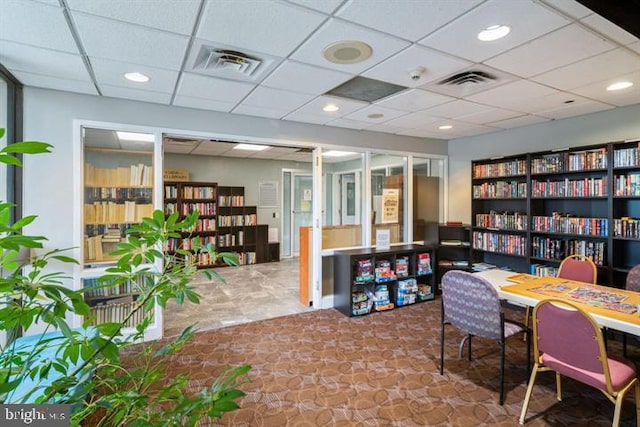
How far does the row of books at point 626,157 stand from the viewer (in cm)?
339

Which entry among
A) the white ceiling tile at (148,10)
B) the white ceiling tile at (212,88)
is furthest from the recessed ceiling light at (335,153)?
the white ceiling tile at (148,10)

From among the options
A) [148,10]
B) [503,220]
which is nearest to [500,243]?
[503,220]

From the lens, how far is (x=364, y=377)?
2.79m

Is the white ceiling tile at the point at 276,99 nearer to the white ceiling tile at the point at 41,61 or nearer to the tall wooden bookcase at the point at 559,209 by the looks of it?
the white ceiling tile at the point at 41,61

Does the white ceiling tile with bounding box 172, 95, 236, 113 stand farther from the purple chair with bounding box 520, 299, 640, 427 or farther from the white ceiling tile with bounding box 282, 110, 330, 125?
the purple chair with bounding box 520, 299, 640, 427

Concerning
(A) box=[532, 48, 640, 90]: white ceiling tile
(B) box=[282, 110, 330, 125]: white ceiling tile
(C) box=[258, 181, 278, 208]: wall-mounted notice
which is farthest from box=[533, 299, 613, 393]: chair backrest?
(C) box=[258, 181, 278, 208]: wall-mounted notice

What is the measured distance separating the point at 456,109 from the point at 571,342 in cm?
272

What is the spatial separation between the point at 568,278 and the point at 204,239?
6521 millimetres

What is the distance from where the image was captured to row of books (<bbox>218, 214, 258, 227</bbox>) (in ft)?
25.2

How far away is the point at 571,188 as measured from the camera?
397 cm

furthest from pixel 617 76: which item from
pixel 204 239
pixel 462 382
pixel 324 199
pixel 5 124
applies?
pixel 204 239

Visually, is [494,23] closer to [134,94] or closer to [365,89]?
[365,89]

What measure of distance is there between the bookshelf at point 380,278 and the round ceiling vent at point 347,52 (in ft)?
8.04

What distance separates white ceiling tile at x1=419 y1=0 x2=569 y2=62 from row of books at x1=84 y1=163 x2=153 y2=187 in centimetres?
313
